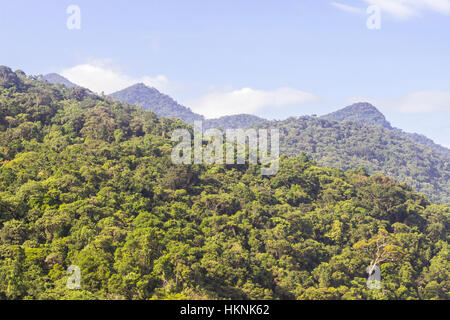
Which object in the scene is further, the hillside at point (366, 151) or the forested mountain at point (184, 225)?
the hillside at point (366, 151)

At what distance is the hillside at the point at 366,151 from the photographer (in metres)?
116

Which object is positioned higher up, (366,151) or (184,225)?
(366,151)

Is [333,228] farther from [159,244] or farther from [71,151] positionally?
[71,151]

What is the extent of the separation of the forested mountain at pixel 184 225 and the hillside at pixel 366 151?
65.6m

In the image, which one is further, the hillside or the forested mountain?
the hillside

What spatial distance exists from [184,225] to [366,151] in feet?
353

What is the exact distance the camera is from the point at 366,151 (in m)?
128

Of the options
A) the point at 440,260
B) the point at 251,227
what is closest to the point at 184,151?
the point at 251,227

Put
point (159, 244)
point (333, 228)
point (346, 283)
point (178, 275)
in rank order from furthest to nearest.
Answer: point (333, 228) → point (346, 283) → point (159, 244) → point (178, 275)

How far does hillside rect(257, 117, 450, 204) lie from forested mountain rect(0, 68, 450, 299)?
65.6 metres

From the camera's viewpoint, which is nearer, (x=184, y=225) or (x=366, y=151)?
(x=184, y=225)

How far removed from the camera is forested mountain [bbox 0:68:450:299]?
77.4 ft

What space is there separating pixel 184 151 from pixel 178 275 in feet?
87.8
